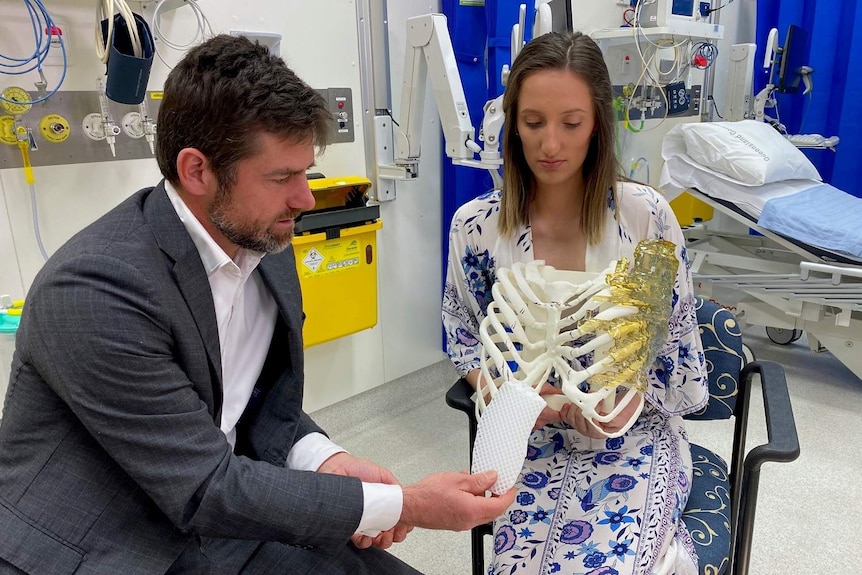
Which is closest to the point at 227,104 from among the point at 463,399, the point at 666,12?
the point at 463,399

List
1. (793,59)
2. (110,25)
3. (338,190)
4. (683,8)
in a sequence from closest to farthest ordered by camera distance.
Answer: (110,25) → (338,190) → (683,8) → (793,59)

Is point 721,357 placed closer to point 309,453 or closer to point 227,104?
point 309,453

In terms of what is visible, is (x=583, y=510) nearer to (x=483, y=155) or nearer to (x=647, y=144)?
(x=483, y=155)

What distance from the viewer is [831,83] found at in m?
4.12

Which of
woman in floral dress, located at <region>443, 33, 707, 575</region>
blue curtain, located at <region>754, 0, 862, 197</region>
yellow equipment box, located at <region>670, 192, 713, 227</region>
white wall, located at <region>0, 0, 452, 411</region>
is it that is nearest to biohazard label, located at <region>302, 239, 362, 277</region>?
white wall, located at <region>0, 0, 452, 411</region>

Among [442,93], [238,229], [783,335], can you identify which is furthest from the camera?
[783,335]

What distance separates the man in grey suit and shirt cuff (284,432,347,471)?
0.24 meters

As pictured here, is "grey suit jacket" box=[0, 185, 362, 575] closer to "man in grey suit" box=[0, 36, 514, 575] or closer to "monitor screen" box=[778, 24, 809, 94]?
"man in grey suit" box=[0, 36, 514, 575]

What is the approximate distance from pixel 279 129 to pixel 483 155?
140cm

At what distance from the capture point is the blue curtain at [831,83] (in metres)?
3.95

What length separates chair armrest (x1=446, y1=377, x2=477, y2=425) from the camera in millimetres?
1405

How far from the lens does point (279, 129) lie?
1002 millimetres

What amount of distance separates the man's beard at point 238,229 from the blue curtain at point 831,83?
418 cm

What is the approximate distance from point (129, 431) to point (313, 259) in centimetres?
152
